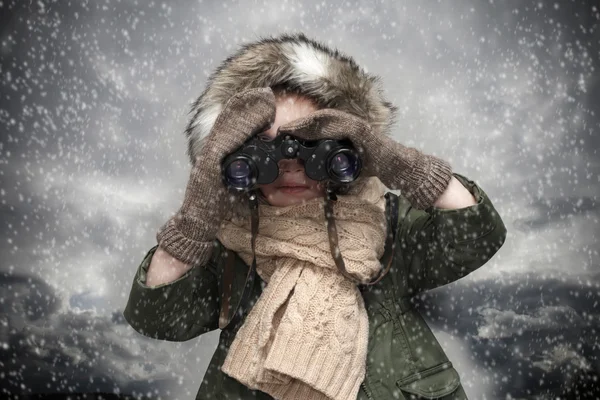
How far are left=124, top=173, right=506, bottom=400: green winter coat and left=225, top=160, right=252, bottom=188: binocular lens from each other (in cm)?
17

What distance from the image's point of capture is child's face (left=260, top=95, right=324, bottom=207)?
39.2 inches

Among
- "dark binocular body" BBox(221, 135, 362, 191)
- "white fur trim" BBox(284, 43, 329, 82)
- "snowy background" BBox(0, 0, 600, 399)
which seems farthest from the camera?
"snowy background" BBox(0, 0, 600, 399)

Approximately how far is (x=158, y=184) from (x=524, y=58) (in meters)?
0.94

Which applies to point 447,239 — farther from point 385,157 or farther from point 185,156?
point 185,156

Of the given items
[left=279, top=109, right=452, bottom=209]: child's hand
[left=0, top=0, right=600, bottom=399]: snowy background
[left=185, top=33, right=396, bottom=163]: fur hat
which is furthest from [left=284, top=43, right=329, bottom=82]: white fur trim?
[left=0, top=0, right=600, bottom=399]: snowy background

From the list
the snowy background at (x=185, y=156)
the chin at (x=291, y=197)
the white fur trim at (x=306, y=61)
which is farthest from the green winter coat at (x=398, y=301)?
the snowy background at (x=185, y=156)

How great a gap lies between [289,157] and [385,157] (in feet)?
0.44

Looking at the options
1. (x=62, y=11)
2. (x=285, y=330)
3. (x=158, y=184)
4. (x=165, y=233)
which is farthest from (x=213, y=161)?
(x=62, y=11)

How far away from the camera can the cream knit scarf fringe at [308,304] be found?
96 cm

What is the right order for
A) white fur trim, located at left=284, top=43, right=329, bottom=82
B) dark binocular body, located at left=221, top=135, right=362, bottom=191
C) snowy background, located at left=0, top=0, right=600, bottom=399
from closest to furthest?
1. dark binocular body, located at left=221, top=135, right=362, bottom=191
2. white fur trim, located at left=284, top=43, right=329, bottom=82
3. snowy background, located at left=0, top=0, right=600, bottom=399

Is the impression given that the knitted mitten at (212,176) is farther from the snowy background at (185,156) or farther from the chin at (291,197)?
the snowy background at (185,156)

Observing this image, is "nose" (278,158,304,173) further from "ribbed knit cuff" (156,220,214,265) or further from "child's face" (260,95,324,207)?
"ribbed knit cuff" (156,220,214,265)

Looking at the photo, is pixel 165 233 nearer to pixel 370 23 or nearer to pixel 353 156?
pixel 353 156

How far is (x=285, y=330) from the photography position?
963 mm
